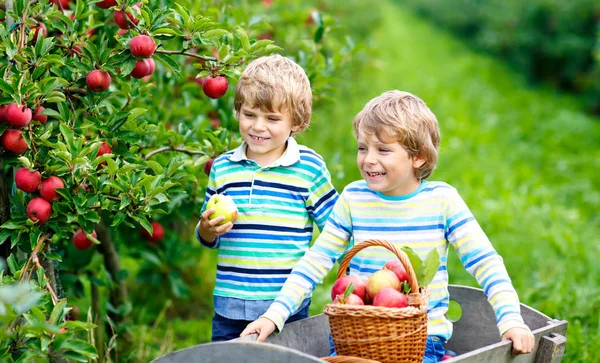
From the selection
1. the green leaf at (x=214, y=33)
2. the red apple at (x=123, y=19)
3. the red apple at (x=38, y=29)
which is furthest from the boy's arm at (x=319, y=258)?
the red apple at (x=38, y=29)

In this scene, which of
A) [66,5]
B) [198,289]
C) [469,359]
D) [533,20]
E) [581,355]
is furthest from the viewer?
[533,20]

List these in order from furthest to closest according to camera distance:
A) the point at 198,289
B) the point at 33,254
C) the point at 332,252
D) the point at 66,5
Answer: the point at 198,289, the point at 66,5, the point at 332,252, the point at 33,254

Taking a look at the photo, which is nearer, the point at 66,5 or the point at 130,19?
the point at 130,19

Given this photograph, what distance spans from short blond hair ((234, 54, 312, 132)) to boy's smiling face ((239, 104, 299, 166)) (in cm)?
2

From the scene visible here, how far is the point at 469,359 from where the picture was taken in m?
2.08

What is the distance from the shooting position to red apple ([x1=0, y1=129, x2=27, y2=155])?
7.65ft

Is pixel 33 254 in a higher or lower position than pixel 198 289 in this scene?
higher

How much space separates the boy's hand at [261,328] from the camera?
224 centimetres

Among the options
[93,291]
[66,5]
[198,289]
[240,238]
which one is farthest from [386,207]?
[198,289]

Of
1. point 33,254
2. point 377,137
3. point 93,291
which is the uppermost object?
point 377,137

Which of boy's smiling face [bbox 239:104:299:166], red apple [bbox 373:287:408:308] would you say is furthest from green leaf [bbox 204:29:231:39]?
red apple [bbox 373:287:408:308]

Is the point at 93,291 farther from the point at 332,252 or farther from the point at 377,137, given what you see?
the point at 377,137

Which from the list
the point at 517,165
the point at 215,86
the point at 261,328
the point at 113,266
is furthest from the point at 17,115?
the point at 517,165

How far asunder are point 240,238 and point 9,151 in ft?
2.64
